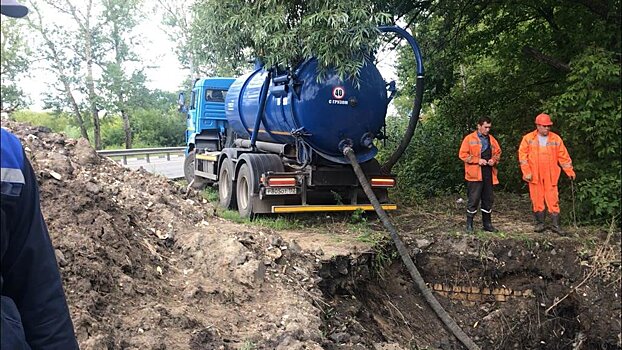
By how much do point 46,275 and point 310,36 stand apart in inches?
251

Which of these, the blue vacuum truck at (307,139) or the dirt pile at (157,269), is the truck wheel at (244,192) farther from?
the dirt pile at (157,269)

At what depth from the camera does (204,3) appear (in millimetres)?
8969

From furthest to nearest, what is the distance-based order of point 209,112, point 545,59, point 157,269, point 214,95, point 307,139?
point 214,95 < point 209,112 < point 545,59 < point 307,139 < point 157,269

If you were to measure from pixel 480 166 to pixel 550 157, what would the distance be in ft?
3.06

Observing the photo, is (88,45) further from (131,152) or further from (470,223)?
(470,223)

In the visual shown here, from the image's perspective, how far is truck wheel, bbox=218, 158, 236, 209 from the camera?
10211mm

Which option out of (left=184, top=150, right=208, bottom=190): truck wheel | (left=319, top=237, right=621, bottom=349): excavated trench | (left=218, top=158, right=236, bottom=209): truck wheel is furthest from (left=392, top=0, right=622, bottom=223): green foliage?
(left=184, top=150, right=208, bottom=190): truck wheel

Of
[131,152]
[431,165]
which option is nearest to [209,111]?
[431,165]

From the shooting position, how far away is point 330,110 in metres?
8.16

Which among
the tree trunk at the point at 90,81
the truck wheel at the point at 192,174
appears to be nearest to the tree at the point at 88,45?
the tree trunk at the point at 90,81

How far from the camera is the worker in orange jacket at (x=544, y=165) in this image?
744cm

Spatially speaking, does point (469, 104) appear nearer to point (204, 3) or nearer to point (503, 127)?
point (503, 127)

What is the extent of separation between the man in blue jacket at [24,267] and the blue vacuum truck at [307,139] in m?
6.48

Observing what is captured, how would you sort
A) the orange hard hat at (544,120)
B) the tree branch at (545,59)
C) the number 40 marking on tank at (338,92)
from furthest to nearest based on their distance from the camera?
the tree branch at (545,59)
the number 40 marking on tank at (338,92)
the orange hard hat at (544,120)
